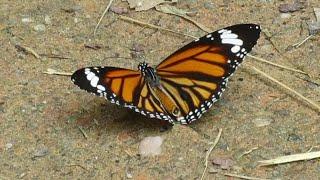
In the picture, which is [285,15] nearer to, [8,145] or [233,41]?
[233,41]

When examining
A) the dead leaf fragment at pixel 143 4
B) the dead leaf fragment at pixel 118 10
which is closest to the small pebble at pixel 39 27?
the dead leaf fragment at pixel 118 10

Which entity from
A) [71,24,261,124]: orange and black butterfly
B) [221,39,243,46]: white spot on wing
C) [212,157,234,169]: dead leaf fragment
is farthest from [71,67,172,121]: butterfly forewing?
[221,39,243,46]: white spot on wing

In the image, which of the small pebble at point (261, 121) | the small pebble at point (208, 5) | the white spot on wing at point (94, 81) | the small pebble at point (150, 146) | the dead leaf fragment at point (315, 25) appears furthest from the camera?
the small pebble at point (208, 5)

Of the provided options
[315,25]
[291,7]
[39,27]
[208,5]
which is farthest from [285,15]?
[39,27]

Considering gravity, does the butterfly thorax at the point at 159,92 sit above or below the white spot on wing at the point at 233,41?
below

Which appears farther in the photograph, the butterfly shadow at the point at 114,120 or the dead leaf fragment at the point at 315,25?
the dead leaf fragment at the point at 315,25

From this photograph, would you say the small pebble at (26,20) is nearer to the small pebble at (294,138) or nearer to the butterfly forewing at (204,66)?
the butterfly forewing at (204,66)
